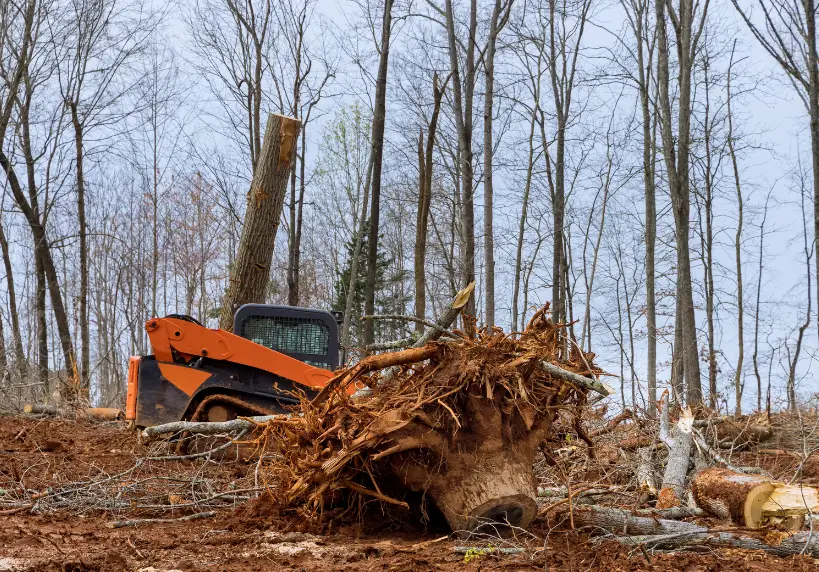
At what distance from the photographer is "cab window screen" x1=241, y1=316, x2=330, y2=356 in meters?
8.85

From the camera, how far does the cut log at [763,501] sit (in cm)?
464

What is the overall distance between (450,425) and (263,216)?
25.5 feet

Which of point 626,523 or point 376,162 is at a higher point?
point 376,162

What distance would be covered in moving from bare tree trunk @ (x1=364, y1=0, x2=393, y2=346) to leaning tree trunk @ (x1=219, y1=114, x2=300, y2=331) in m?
3.33

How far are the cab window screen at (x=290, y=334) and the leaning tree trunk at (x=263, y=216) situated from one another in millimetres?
2520

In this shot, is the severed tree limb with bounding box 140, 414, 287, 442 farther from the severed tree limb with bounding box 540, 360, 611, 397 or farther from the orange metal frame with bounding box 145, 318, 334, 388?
the severed tree limb with bounding box 540, 360, 611, 397

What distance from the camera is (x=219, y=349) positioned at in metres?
7.95

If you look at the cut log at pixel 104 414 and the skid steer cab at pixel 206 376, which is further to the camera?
the cut log at pixel 104 414

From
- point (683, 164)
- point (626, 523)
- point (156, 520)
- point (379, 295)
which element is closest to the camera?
point (626, 523)

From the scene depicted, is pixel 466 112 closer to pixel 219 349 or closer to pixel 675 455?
pixel 219 349

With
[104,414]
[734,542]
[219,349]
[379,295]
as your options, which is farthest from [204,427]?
[379,295]

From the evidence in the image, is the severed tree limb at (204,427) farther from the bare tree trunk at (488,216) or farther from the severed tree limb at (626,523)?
the bare tree trunk at (488,216)

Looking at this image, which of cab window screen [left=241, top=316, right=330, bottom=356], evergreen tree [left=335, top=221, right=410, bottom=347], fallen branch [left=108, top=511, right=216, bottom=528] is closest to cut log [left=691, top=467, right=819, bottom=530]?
fallen branch [left=108, top=511, right=216, bottom=528]

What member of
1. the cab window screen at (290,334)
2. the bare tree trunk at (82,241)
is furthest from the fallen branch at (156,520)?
the bare tree trunk at (82,241)
